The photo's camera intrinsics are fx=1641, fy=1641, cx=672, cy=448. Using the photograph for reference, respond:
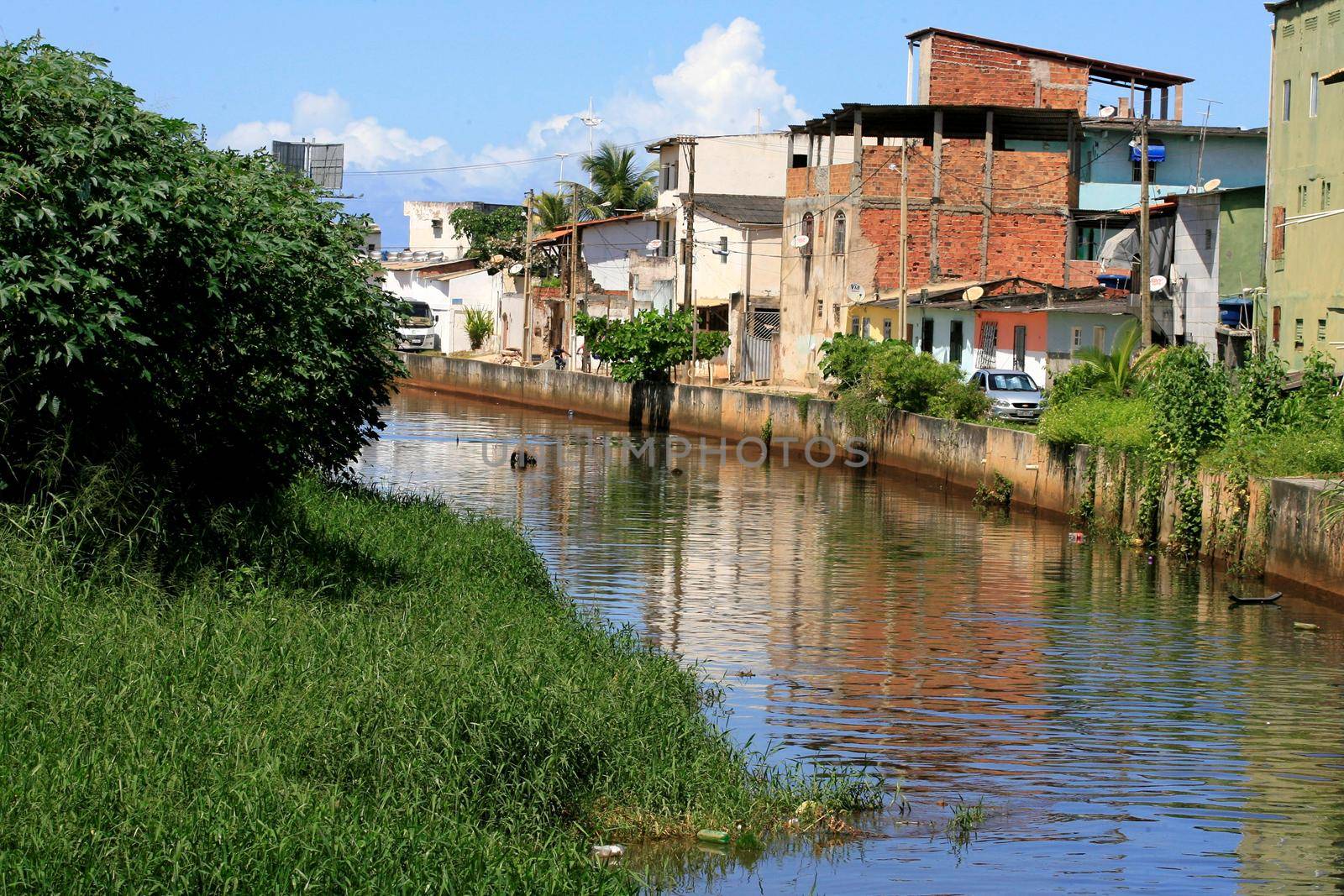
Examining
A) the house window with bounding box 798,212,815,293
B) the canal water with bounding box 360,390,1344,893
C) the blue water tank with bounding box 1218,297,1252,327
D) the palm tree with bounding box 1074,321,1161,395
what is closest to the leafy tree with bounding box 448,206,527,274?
the house window with bounding box 798,212,815,293

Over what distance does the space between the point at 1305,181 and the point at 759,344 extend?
82.9 ft

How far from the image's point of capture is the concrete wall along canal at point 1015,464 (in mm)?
22109

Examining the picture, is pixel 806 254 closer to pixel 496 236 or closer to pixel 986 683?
pixel 496 236

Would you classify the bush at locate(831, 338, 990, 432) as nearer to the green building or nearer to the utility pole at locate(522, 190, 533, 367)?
the green building

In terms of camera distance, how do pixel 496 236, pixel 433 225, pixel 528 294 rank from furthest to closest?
pixel 433 225 < pixel 496 236 < pixel 528 294

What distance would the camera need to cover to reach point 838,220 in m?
53.8

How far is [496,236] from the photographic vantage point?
8450 cm

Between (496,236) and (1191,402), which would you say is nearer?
(1191,402)

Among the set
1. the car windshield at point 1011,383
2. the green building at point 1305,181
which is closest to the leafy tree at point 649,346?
the car windshield at point 1011,383

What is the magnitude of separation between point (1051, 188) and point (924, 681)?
40.1 metres

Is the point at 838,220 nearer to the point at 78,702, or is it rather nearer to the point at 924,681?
the point at 924,681

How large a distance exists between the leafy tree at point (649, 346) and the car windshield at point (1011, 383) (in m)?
15.1

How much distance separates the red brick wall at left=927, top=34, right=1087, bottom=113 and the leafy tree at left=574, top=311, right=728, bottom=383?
12.5 metres

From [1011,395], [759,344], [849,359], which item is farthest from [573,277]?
[1011,395]
